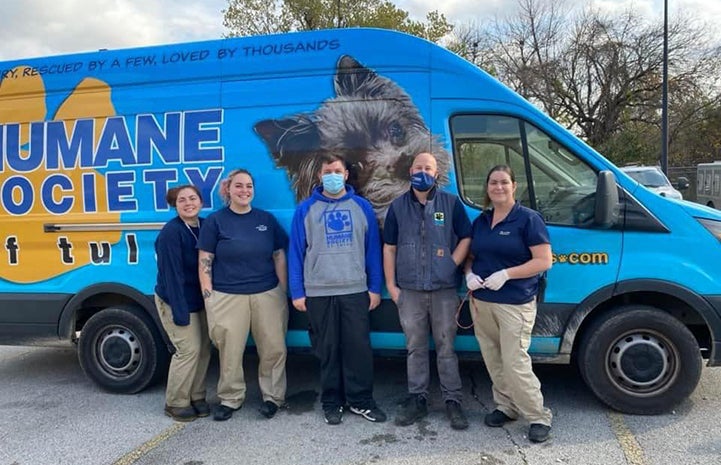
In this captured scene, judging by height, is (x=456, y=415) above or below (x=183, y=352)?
below

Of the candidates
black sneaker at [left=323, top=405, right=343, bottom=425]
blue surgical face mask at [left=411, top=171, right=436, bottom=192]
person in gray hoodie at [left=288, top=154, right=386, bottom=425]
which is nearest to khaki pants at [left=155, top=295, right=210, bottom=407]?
person in gray hoodie at [left=288, top=154, right=386, bottom=425]

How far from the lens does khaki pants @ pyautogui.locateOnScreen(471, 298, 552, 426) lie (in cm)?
362

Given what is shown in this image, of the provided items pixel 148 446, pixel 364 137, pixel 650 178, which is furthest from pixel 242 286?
pixel 650 178

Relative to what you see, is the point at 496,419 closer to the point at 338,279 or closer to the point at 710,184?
the point at 338,279

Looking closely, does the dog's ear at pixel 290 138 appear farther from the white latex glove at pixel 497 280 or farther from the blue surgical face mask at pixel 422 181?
the white latex glove at pixel 497 280

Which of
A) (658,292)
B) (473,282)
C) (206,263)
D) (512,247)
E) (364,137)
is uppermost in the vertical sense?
(364,137)

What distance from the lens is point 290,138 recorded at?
422 cm

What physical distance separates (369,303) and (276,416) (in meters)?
1.08

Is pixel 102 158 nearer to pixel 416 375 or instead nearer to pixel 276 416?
pixel 276 416

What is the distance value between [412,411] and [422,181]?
5.15ft

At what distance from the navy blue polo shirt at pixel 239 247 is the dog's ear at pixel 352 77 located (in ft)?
3.47

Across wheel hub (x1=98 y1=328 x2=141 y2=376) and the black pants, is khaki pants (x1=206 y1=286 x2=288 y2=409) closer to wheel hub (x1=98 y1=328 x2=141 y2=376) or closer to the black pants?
the black pants

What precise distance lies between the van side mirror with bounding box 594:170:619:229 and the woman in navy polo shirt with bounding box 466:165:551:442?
0.41m

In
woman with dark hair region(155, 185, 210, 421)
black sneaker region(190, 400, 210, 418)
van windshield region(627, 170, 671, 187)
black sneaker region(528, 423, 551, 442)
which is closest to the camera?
black sneaker region(528, 423, 551, 442)
